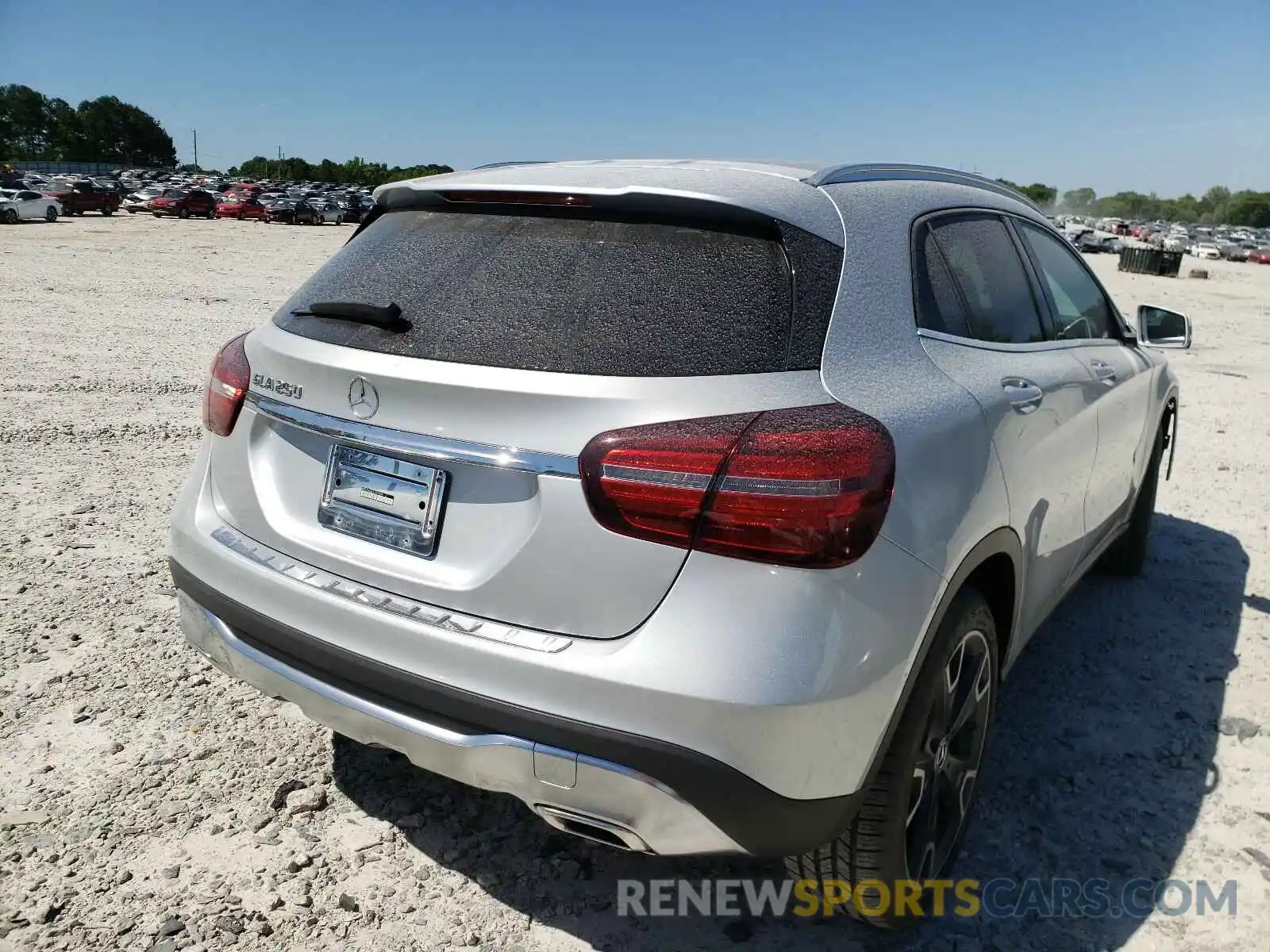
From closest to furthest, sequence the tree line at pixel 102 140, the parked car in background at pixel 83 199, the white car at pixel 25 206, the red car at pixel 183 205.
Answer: the white car at pixel 25 206 → the parked car in background at pixel 83 199 → the red car at pixel 183 205 → the tree line at pixel 102 140

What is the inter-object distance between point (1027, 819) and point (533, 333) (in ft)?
6.99

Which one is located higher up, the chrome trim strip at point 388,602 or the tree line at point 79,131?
the tree line at point 79,131

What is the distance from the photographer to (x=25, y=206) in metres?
38.2

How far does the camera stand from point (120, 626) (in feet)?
12.5

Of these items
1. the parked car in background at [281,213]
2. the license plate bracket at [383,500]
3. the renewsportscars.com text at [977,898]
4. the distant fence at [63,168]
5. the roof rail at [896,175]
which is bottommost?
the renewsportscars.com text at [977,898]

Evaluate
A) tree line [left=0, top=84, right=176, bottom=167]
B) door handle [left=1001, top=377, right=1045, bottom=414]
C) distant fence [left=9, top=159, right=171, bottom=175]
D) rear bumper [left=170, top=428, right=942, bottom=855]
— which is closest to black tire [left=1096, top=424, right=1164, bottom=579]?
door handle [left=1001, top=377, right=1045, bottom=414]

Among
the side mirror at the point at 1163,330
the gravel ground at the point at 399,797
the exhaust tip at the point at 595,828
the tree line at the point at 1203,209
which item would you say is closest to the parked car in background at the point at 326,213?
the gravel ground at the point at 399,797

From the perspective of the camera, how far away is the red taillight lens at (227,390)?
8.08 feet

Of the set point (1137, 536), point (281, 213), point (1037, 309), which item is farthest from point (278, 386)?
point (281, 213)

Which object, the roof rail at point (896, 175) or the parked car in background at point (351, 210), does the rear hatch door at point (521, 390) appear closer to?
the roof rail at point (896, 175)

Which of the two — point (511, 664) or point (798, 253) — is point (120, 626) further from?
point (798, 253)

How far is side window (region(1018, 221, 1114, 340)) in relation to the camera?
338 centimetres

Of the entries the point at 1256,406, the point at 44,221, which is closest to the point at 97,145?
the point at 44,221

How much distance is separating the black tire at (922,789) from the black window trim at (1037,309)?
2.15ft
